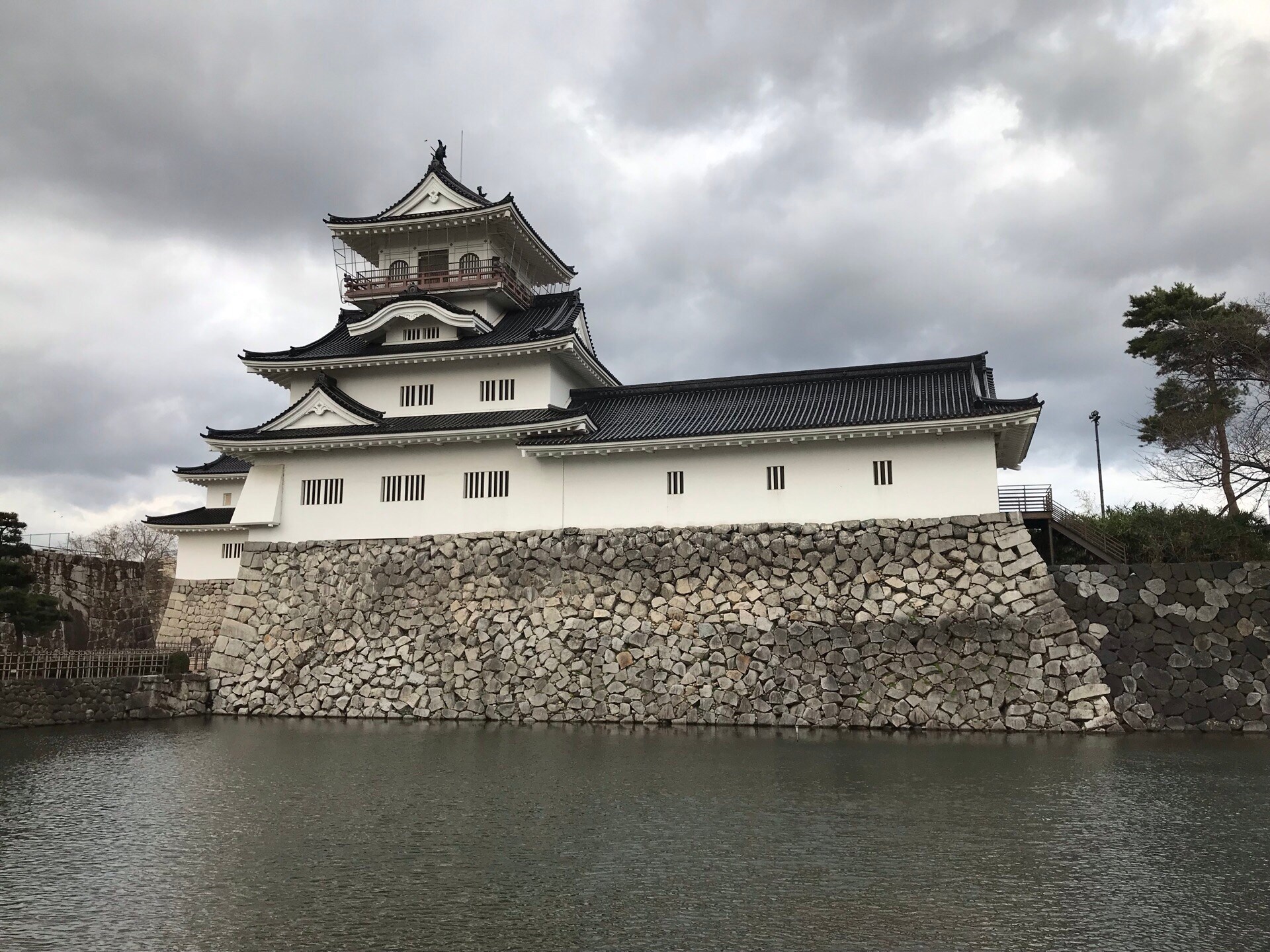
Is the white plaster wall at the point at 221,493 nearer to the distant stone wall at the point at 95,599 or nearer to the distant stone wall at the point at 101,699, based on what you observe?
the distant stone wall at the point at 95,599

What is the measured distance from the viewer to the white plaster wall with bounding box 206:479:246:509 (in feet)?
96.8

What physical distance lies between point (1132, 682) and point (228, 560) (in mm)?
Result: 24564

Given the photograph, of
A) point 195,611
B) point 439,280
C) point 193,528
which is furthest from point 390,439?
point 195,611

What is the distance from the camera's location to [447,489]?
22.6 m

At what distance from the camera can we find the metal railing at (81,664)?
19.6m

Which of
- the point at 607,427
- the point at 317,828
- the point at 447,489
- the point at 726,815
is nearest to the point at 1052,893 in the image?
the point at 726,815

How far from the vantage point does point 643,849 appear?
29.5 feet

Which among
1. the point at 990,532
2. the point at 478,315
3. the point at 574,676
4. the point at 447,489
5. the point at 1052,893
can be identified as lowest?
the point at 1052,893

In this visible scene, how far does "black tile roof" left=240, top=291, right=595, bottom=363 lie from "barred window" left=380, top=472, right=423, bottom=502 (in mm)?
3256

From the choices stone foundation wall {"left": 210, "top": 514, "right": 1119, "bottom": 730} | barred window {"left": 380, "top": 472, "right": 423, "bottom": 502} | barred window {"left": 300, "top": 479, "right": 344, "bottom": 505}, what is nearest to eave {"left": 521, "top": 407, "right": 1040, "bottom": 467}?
stone foundation wall {"left": 210, "top": 514, "right": 1119, "bottom": 730}

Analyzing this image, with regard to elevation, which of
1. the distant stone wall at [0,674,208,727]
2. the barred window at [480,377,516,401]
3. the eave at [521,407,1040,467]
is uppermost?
the barred window at [480,377,516,401]

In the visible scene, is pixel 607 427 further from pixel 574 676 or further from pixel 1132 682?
pixel 1132 682

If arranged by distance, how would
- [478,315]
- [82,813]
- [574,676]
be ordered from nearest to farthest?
[82,813] → [574,676] → [478,315]

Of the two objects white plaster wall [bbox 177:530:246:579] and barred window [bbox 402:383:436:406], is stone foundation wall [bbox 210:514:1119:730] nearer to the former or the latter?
barred window [bbox 402:383:436:406]
